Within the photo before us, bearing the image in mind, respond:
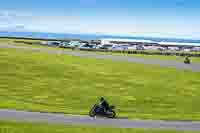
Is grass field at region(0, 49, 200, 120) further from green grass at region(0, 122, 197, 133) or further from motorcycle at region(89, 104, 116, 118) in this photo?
green grass at region(0, 122, 197, 133)

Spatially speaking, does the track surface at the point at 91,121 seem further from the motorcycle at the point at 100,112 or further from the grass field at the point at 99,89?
the grass field at the point at 99,89

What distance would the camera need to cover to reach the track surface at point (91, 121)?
28891mm

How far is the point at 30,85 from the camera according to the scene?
5181cm

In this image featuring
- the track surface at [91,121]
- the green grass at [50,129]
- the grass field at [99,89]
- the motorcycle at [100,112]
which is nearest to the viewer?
the green grass at [50,129]

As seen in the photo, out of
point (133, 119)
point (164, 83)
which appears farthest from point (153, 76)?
point (133, 119)

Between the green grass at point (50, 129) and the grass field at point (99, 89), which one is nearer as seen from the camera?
the green grass at point (50, 129)

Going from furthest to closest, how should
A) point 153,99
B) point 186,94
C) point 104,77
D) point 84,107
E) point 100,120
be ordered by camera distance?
point 104,77, point 186,94, point 153,99, point 84,107, point 100,120

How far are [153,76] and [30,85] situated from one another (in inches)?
889

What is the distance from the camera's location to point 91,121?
30.0 m

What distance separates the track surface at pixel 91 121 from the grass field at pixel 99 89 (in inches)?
108

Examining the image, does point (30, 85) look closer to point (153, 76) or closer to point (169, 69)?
point (153, 76)

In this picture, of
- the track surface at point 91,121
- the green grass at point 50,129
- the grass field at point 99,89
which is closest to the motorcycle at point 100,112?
the track surface at point 91,121

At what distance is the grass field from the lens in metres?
39.5

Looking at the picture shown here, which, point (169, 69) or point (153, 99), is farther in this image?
point (169, 69)
